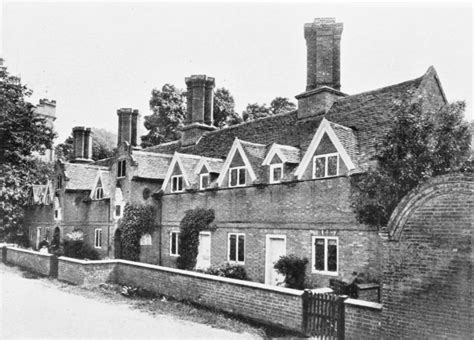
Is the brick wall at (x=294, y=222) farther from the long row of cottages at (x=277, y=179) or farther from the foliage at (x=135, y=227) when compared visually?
the foliage at (x=135, y=227)

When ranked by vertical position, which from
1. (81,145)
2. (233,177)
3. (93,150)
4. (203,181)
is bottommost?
(203,181)

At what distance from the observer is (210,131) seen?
101 ft

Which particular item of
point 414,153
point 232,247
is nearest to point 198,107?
point 232,247

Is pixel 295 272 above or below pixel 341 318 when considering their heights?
above

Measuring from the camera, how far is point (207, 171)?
77.5 ft

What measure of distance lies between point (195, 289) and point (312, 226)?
5102 millimetres

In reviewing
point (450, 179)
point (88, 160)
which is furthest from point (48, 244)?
point (450, 179)

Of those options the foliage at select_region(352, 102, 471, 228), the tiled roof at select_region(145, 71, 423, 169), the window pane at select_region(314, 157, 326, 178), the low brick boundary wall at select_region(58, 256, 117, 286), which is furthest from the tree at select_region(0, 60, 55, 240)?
the foliage at select_region(352, 102, 471, 228)

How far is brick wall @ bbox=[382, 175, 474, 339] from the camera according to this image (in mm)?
9242

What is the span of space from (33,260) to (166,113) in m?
31.1

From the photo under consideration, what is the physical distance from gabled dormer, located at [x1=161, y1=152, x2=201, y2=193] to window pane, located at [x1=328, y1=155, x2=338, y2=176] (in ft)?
28.8

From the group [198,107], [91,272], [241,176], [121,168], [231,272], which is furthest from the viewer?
[198,107]

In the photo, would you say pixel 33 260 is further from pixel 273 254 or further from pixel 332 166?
pixel 332 166

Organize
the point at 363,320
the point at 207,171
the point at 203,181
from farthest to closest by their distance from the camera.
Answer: the point at 203,181, the point at 207,171, the point at 363,320
